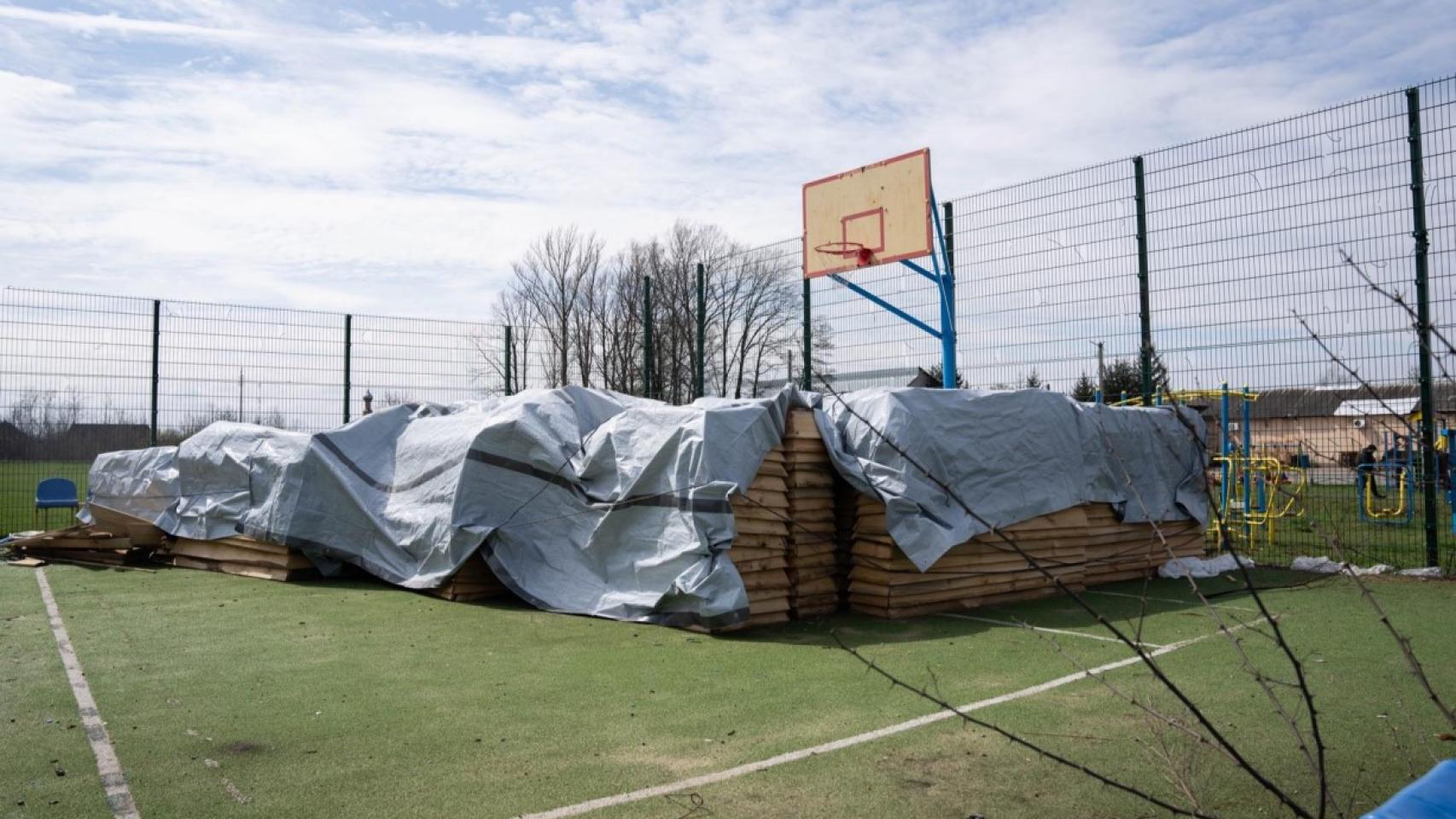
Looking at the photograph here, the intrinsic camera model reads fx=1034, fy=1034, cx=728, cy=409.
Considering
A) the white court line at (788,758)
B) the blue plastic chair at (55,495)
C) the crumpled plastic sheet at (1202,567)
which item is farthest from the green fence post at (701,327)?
the white court line at (788,758)

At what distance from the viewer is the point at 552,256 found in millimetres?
27703

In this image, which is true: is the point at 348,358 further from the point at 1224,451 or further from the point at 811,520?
the point at 1224,451

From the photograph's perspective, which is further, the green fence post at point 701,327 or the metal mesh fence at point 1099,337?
the green fence post at point 701,327

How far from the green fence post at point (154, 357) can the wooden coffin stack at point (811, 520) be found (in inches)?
353

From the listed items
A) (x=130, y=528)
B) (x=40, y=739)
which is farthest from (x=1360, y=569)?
(x=130, y=528)

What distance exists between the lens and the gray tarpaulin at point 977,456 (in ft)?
→ 25.9

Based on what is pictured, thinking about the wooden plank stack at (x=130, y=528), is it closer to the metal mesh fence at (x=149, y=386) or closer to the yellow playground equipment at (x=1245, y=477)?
the metal mesh fence at (x=149, y=386)

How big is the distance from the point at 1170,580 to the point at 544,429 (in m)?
6.29

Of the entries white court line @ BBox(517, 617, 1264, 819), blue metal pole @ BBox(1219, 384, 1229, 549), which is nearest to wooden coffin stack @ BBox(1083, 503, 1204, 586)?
blue metal pole @ BBox(1219, 384, 1229, 549)

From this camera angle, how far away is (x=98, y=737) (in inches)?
179

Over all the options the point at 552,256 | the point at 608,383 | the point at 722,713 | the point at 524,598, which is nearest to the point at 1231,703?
the point at 722,713

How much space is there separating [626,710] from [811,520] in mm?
3249

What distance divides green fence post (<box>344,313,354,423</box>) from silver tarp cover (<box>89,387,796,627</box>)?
2723 millimetres

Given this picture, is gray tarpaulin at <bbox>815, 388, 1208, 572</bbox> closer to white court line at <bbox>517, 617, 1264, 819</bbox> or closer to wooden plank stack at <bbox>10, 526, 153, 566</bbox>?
white court line at <bbox>517, 617, 1264, 819</bbox>
